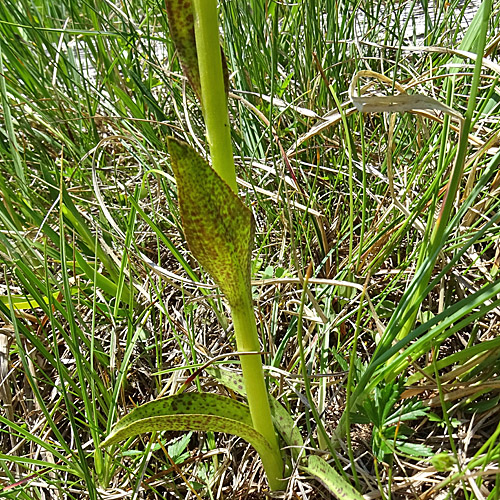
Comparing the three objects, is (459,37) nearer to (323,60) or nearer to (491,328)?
(323,60)

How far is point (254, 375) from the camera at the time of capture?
2.22 ft

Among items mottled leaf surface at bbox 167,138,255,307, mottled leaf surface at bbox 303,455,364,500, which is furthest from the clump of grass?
mottled leaf surface at bbox 167,138,255,307

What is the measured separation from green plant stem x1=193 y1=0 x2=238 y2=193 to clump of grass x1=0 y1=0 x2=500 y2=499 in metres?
0.24

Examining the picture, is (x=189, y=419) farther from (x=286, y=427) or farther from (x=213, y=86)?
(x=213, y=86)

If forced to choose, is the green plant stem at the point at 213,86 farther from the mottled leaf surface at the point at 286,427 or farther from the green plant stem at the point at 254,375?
the mottled leaf surface at the point at 286,427

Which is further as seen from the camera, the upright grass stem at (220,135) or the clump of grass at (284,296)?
the clump of grass at (284,296)

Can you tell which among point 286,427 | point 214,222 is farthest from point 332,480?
point 214,222

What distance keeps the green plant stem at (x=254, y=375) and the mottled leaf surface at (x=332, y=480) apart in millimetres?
64

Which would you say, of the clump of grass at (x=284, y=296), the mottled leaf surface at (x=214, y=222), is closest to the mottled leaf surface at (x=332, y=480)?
the clump of grass at (x=284, y=296)

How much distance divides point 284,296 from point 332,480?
0.43 metres

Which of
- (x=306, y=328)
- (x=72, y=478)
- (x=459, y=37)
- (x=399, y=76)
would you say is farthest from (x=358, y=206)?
(x=72, y=478)

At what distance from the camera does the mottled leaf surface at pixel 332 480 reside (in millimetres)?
649

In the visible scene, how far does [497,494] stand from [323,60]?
1.02 meters

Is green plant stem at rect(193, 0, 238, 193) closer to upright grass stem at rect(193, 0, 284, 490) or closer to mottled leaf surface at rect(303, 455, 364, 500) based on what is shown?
upright grass stem at rect(193, 0, 284, 490)
